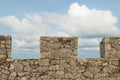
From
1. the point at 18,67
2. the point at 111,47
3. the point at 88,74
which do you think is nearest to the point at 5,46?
the point at 18,67

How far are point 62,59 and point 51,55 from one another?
382 mm

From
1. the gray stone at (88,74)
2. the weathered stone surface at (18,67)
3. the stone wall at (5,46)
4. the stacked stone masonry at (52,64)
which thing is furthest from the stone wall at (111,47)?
the stone wall at (5,46)

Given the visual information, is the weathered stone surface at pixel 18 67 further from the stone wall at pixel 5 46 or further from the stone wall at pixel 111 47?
the stone wall at pixel 111 47

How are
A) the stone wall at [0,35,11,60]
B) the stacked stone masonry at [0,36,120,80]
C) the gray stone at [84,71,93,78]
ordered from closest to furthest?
1. the stone wall at [0,35,11,60]
2. the stacked stone masonry at [0,36,120,80]
3. the gray stone at [84,71,93,78]

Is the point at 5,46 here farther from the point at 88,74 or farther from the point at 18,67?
the point at 88,74

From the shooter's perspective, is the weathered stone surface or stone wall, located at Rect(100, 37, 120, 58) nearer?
the weathered stone surface

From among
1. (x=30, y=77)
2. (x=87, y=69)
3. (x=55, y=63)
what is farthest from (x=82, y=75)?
(x=30, y=77)

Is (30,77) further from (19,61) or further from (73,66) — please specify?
(73,66)

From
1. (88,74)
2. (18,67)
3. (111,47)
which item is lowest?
(88,74)

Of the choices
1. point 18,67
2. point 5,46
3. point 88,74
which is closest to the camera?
point 5,46

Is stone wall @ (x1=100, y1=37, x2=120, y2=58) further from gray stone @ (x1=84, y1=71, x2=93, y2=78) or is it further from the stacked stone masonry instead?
gray stone @ (x1=84, y1=71, x2=93, y2=78)

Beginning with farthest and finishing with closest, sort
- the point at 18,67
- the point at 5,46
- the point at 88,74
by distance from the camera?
1. the point at 88,74
2. the point at 18,67
3. the point at 5,46

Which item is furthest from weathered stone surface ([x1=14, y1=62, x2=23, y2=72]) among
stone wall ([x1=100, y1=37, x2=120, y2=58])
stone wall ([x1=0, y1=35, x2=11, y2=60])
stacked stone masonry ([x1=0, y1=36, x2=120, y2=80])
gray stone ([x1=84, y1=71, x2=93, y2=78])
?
stone wall ([x1=100, y1=37, x2=120, y2=58])

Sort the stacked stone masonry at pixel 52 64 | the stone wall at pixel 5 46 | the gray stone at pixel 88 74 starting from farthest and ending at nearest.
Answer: the gray stone at pixel 88 74, the stacked stone masonry at pixel 52 64, the stone wall at pixel 5 46
